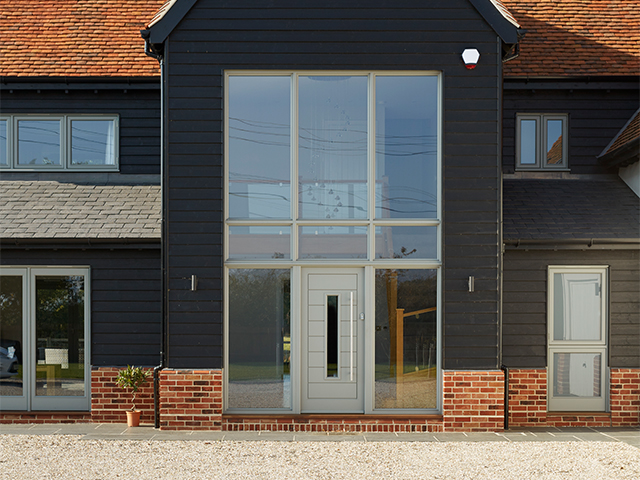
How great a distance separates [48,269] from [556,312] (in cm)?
738

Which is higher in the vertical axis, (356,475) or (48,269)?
(48,269)

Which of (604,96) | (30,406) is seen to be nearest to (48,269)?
(30,406)

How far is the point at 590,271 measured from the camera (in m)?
8.19

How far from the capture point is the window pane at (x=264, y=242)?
25.1 feet

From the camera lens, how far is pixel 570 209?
852 centimetres

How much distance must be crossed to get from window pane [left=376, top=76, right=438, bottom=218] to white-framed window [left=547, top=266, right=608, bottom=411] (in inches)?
89.8

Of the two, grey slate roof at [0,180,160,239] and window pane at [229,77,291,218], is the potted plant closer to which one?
grey slate roof at [0,180,160,239]

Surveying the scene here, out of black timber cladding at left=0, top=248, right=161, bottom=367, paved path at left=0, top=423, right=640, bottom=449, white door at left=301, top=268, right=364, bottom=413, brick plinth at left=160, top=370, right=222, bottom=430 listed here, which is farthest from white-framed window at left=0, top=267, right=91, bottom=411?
white door at left=301, top=268, right=364, bottom=413

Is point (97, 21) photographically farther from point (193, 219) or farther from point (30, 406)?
point (30, 406)

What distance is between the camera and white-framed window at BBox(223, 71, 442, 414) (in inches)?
300

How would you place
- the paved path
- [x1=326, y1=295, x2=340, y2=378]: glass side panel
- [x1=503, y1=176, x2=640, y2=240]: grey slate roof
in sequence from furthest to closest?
[x1=503, y1=176, x2=640, y2=240]: grey slate roof → [x1=326, y1=295, x2=340, y2=378]: glass side panel → the paved path

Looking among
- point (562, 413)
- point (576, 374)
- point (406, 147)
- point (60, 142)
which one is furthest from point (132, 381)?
point (576, 374)

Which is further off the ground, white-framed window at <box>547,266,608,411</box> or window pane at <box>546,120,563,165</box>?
window pane at <box>546,120,563,165</box>

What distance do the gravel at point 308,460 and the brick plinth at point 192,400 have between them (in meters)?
0.50
